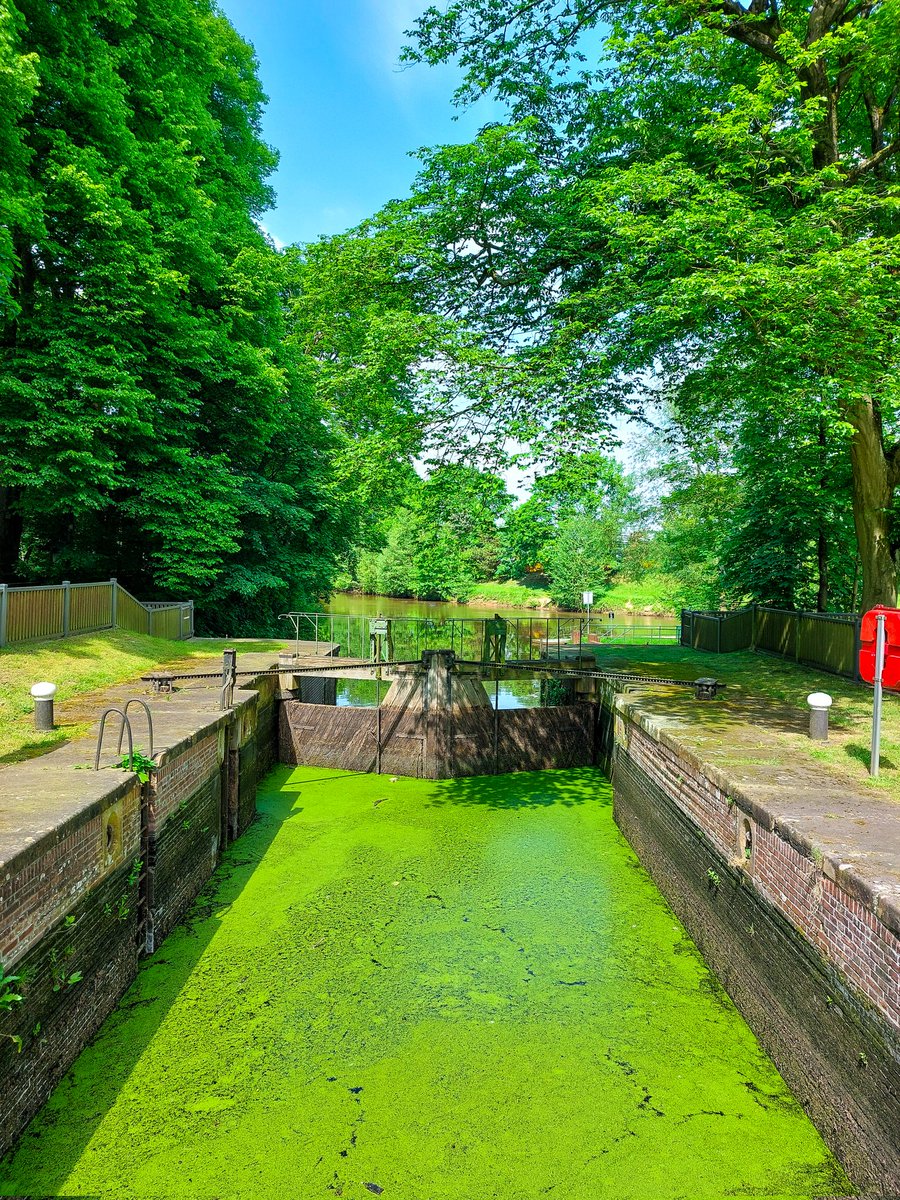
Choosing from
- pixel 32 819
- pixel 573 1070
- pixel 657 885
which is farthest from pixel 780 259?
pixel 32 819

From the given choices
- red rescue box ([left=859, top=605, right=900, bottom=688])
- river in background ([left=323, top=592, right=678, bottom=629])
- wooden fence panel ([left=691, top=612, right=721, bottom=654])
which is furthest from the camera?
river in background ([left=323, top=592, right=678, bottom=629])

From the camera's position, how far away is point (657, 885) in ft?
24.3

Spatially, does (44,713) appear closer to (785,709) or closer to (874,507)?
(785,709)

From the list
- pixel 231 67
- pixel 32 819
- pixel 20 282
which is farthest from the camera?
pixel 231 67

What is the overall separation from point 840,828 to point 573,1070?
2330mm

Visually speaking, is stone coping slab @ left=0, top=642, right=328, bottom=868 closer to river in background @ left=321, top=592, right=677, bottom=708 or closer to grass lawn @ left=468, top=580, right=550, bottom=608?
river in background @ left=321, top=592, right=677, bottom=708

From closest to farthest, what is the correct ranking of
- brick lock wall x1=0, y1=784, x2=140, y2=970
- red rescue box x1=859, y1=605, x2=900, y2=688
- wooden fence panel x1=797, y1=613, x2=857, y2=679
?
1. brick lock wall x1=0, y1=784, x2=140, y2=970
2. red rescue box x1=859, y1=605, x2=900, y2=688
3. wooden fence panel x1=797, y1=613, x2=857, y2=679

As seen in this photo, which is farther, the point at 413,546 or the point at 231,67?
the point at 413,546

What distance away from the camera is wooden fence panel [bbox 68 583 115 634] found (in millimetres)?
11883

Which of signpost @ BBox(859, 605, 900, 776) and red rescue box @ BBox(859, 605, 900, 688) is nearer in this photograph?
signpost @ BBox(859, 605, 900, 776)

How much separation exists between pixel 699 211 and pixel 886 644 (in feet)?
17.9

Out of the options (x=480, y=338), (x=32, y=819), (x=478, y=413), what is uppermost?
(x=480, y=338)

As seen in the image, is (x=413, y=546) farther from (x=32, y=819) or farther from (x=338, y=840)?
(x=32, y=819)

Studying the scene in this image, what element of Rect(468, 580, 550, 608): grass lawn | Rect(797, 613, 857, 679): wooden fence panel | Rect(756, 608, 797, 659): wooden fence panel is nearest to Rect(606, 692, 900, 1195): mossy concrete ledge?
Rect(797, 613, 857, 679): wooden fence panel
